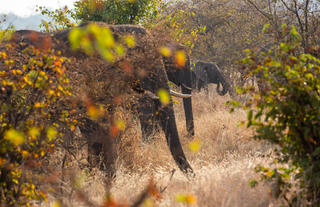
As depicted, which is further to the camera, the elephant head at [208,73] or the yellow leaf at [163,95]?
the elephant head at [208,73]

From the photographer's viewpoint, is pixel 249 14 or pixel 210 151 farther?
pixel 249 14

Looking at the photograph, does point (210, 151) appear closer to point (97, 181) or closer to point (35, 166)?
Answer: point (97, 181)

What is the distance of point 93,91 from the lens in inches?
182

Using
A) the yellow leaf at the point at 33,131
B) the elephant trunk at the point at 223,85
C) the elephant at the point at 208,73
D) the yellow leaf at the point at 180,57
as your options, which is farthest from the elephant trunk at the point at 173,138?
the elephant at the point at 208,73

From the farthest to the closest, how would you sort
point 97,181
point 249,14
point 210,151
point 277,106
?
point 249,14 → point 210,151 → point 97,181 → point 277,106

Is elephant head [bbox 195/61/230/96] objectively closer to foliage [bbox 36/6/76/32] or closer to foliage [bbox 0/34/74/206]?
foliage [bbox 36/6/76/32]

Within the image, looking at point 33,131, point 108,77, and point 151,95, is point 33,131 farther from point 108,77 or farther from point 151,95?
point 151,95

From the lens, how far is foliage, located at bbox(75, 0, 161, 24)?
32.8 feet

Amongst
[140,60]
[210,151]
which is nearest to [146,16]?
[210,151]

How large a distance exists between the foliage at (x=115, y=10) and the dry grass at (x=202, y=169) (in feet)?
11.1

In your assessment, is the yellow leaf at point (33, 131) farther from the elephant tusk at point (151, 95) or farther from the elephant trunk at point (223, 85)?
the elephant trunk at point (223, 85)

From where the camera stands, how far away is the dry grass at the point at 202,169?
421cm

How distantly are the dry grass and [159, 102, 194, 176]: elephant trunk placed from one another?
0.57ft

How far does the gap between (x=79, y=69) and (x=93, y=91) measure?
12.3 inches
